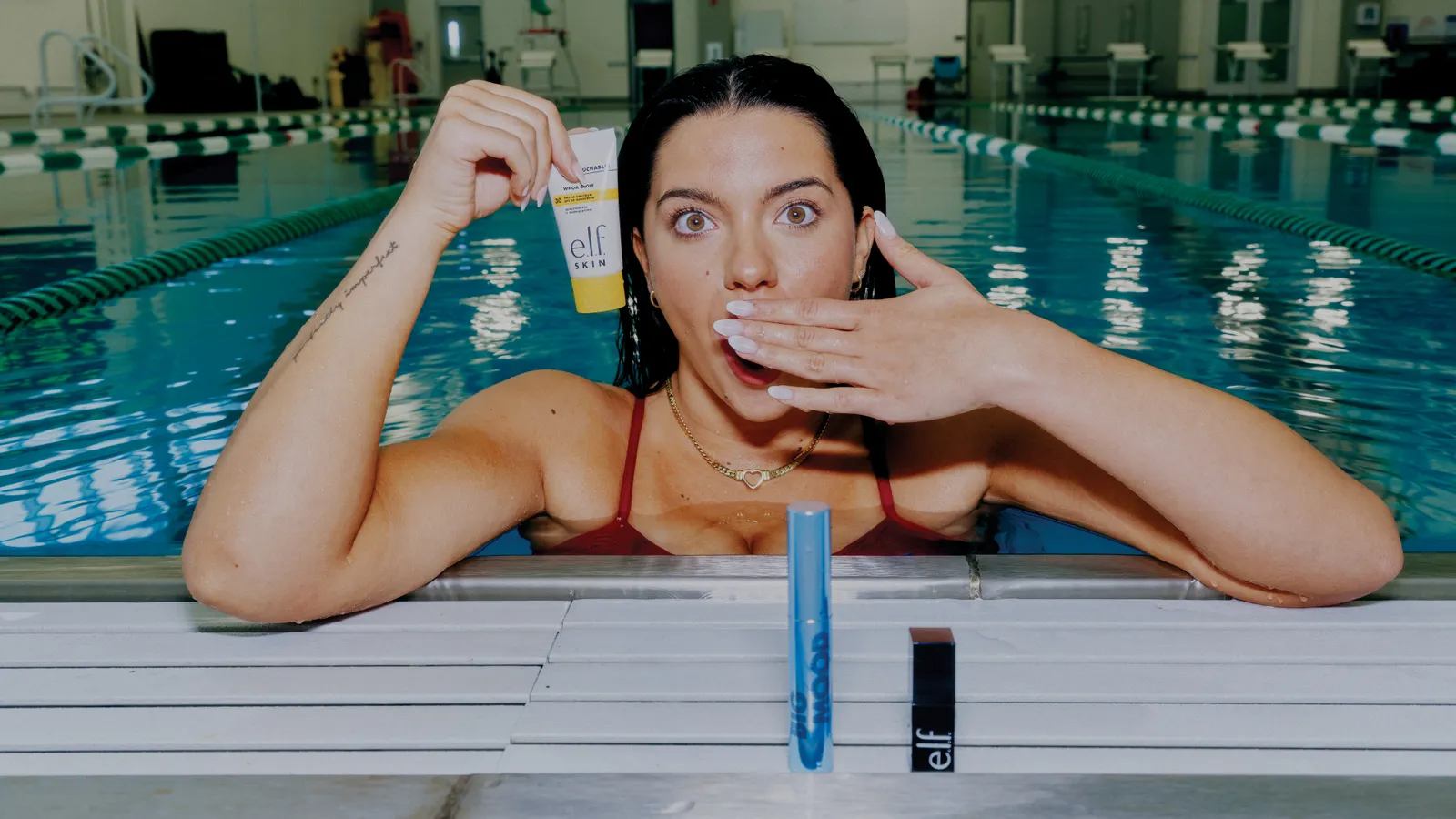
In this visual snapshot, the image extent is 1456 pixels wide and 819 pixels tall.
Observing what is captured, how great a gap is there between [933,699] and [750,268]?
756 mm

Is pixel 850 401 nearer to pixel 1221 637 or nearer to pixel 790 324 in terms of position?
pixel 790 324

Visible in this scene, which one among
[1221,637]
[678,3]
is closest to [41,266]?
[1221,637]

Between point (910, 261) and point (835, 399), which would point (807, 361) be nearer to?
point (835, 399)

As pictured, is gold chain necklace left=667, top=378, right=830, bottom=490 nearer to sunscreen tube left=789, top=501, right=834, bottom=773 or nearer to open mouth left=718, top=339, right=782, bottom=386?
open mouth left=718, top=339, right=782, bottom=386

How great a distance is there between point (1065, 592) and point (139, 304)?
→ 4300 mm

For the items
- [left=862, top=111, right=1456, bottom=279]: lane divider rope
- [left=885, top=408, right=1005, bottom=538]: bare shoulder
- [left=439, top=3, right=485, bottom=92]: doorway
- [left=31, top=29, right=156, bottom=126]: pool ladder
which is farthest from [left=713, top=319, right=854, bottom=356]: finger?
[left=439, top=3, right=485, bottom=92]: doorway

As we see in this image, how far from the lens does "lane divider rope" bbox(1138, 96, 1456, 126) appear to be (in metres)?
12.8

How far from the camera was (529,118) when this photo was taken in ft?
5.06

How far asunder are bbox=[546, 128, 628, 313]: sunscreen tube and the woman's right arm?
0.09m

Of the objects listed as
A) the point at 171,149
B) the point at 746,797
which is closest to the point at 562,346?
the point at 746,797

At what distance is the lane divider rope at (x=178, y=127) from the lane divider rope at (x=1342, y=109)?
1042 cm

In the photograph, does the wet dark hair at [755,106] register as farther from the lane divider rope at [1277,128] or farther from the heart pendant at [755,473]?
the lane divider rope at [1277,128]

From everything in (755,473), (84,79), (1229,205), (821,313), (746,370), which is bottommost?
(755,473)

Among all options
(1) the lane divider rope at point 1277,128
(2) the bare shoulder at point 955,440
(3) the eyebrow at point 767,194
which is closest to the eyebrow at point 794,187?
(3) the eyebrow at point 767,194
